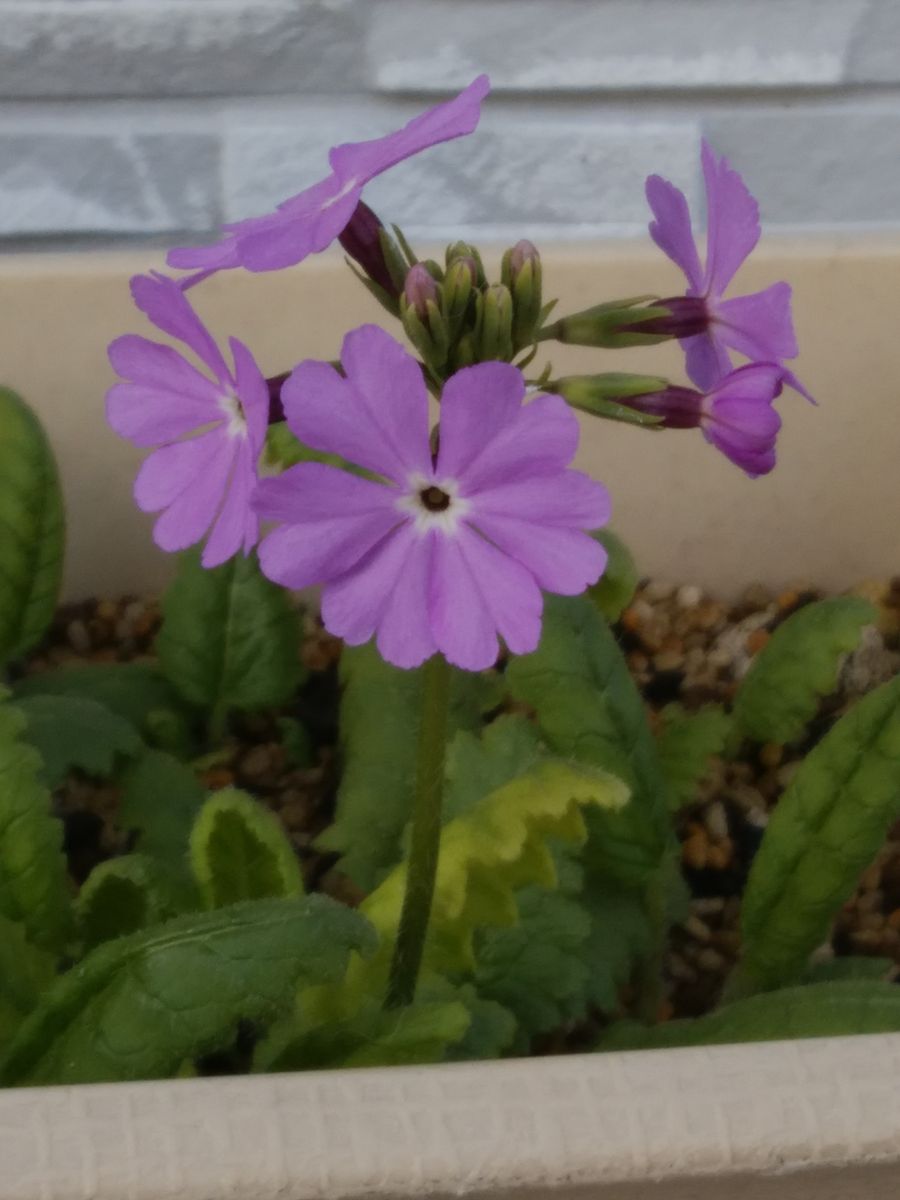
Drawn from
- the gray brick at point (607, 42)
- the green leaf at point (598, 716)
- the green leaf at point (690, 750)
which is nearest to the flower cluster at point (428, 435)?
the green leaf at point (598, 716)

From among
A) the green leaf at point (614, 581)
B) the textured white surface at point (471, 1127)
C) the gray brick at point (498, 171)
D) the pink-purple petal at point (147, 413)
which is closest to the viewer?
the textured white surface at point (471, 1127)

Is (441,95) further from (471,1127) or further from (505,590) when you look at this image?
(471,1127)

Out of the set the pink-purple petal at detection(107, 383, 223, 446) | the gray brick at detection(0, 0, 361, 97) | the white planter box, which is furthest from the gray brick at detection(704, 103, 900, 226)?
the white planter box

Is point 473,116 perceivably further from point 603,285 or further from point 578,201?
point 578,201

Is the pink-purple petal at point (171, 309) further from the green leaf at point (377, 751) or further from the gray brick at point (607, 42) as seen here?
the gray brick at point (607, 42)

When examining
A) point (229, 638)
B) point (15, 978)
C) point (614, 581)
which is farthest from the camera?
point (229, 638)

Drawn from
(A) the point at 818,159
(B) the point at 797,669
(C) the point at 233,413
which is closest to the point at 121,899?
(C) the point at 233,413
